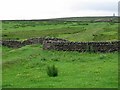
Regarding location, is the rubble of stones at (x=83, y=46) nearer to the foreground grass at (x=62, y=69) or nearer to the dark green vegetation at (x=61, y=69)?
the dark green vegetation at (x=61, y=69)

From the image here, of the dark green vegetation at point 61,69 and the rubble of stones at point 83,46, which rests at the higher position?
the rubble of stones at point 83,46

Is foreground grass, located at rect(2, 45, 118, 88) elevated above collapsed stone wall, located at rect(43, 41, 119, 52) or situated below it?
below

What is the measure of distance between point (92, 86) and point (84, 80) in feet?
6.65

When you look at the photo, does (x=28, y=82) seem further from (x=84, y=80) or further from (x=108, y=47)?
(x=108, y=47)

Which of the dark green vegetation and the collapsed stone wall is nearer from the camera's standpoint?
the dark green vegetation

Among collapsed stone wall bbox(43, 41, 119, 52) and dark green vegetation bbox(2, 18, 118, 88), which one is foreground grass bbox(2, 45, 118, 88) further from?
collapsed stone wall bbox(43, 41, 119, 52)

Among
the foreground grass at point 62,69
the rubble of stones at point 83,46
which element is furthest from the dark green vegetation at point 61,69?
the rubble of stones at point 83,46

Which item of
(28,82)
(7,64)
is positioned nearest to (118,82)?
(28,82)

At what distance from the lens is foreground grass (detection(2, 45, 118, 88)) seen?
2562 centimetres

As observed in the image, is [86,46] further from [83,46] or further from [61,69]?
[61,69]

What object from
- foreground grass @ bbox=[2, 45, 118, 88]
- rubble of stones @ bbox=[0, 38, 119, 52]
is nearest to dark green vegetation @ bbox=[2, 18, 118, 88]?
foreground grass @ bbox=[2, 45, 118, 88]

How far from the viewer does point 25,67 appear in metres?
33.2

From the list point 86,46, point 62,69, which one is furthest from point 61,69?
point 86,46

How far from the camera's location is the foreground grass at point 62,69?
25.6 meters
